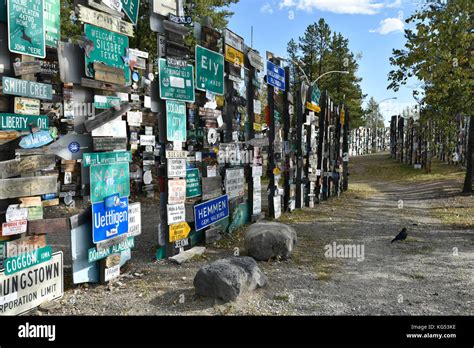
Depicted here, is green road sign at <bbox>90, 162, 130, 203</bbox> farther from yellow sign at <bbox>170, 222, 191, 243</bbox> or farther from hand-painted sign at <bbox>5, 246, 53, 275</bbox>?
yellow sign at <bbox>170, 222, 191, 243</bbox>

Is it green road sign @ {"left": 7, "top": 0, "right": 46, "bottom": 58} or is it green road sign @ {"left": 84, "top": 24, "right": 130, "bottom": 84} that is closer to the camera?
green road sign @ {"left": 7, "top": 0, "right": 46, "bottom": 58}

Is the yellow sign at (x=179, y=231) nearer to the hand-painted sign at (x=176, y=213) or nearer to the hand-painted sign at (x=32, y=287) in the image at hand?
the hand-painted sign at (x=176, y=213)

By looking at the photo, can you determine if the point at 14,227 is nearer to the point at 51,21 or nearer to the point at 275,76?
the point at 51,21

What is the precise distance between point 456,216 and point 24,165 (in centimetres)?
1194

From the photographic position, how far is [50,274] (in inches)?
197

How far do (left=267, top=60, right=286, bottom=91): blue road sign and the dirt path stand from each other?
3781 mm

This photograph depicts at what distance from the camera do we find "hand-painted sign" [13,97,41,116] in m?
4.65

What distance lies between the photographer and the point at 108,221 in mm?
5773

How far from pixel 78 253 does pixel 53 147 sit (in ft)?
4.69

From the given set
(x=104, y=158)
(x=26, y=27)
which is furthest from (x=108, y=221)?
(x=26, y=27)

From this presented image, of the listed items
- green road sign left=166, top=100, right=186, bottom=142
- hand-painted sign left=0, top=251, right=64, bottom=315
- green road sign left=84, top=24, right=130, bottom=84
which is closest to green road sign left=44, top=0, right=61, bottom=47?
green road sign left=84, top=24, right=130, bottom=84

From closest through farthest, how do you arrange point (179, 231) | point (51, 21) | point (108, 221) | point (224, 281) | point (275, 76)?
1. point (224, 281)
2. point (51, 21)
3. point (108, 221)
4. point (179, 231)
5. point (275, 76)
